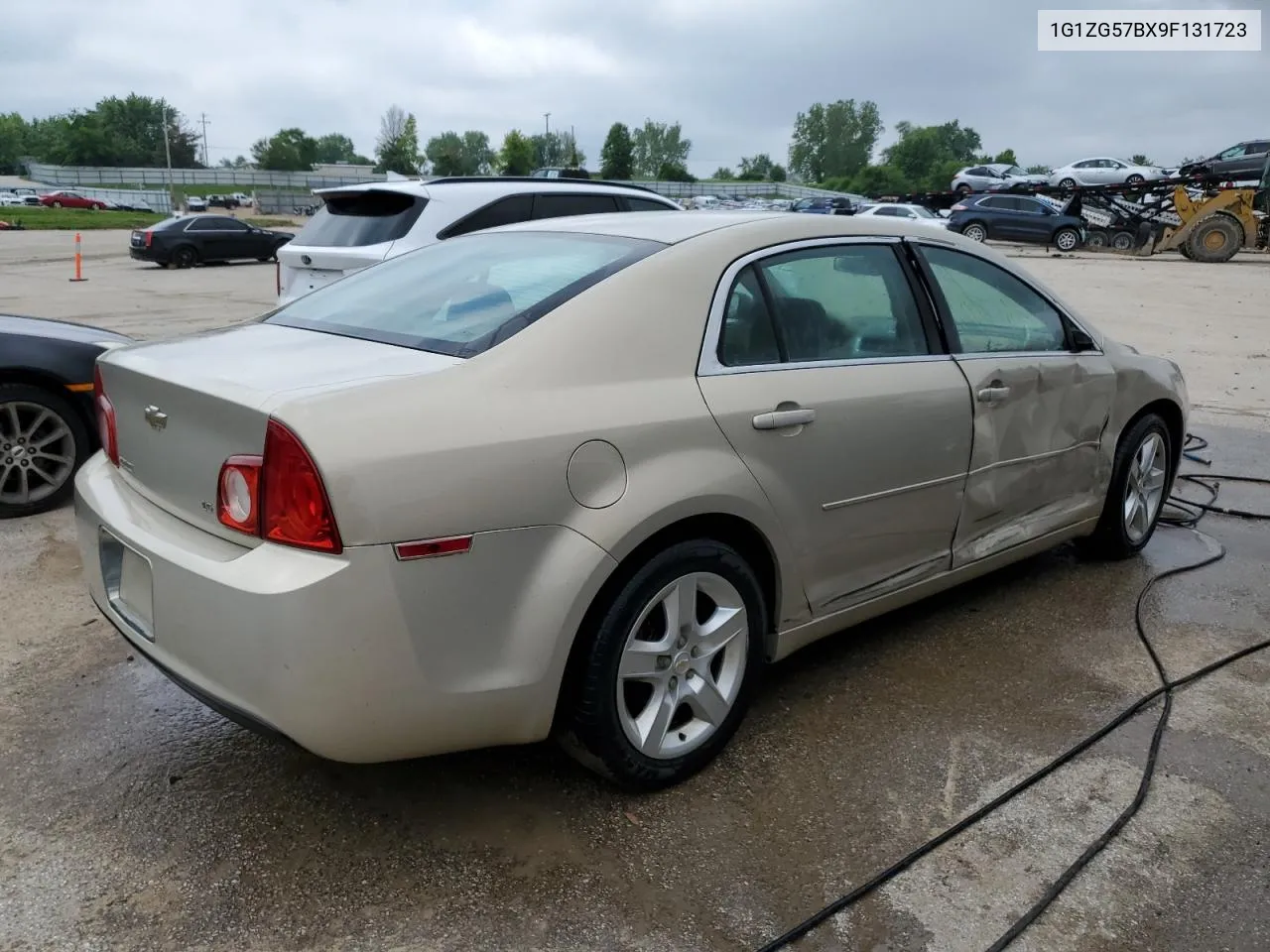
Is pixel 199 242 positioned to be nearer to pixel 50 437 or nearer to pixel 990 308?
pixel 50 437

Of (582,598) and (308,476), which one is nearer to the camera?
(308,476)

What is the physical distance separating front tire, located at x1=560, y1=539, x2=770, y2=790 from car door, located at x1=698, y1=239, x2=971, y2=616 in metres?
0.29

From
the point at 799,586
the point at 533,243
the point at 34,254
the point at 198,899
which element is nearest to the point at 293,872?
the point at 198,899

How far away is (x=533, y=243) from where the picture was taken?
3.37 m

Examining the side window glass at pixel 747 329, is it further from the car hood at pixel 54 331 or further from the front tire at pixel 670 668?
the car hood at pixel 54 331

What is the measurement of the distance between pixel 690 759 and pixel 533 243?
169cm

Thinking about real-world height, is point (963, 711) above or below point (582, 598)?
below

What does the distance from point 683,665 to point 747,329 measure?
994 mm

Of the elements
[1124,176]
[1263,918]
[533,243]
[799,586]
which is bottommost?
[1263,918]

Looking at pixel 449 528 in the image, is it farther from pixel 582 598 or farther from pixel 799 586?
pixel 799 586

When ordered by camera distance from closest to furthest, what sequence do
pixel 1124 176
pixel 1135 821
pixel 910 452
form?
pixel 1135 821 → pixel 910 452 → pixel 1124 176

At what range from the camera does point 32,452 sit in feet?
16.8

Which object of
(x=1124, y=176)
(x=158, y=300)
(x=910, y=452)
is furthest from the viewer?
(x=1124, y=176)

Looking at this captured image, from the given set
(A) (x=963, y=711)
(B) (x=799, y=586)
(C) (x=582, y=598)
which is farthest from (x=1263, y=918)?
(C) (x=582, y=598)
